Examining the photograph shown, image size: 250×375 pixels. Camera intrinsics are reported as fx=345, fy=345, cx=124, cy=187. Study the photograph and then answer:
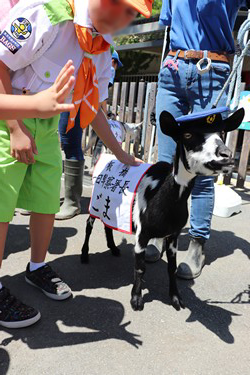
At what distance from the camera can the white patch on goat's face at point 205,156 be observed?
70.8 inches

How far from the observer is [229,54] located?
2.60 m

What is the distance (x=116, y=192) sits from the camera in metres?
2.37

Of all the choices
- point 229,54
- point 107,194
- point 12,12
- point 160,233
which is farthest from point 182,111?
point 12,12

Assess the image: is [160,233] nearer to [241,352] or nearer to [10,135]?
[241,352]

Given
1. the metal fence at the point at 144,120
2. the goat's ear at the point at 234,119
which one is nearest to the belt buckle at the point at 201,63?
the goat's ear at the point at 234,119

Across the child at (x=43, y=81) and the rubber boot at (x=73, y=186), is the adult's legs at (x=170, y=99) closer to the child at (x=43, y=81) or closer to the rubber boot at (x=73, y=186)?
the child at (x=43, y=81)

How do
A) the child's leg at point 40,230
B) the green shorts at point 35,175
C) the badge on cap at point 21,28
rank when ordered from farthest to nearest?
the child's leg at point 40,230 → the green shorts at point 35,175 → the badge on cap at point 21,28

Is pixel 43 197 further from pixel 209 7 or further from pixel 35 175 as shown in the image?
pixel 209 7

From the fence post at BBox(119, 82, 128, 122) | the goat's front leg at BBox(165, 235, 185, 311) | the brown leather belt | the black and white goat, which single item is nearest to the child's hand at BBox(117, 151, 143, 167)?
the black and white goat

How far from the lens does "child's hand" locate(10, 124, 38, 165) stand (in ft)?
5.44

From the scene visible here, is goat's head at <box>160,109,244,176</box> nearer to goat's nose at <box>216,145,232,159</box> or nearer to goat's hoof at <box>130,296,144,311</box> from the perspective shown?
goat's nose at <box>216,145,232,159</box>

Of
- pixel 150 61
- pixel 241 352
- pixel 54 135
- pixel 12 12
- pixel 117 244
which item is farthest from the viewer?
pixel 150 61

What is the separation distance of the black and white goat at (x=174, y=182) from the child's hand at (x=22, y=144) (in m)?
0.72

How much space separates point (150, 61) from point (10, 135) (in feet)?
37.4
